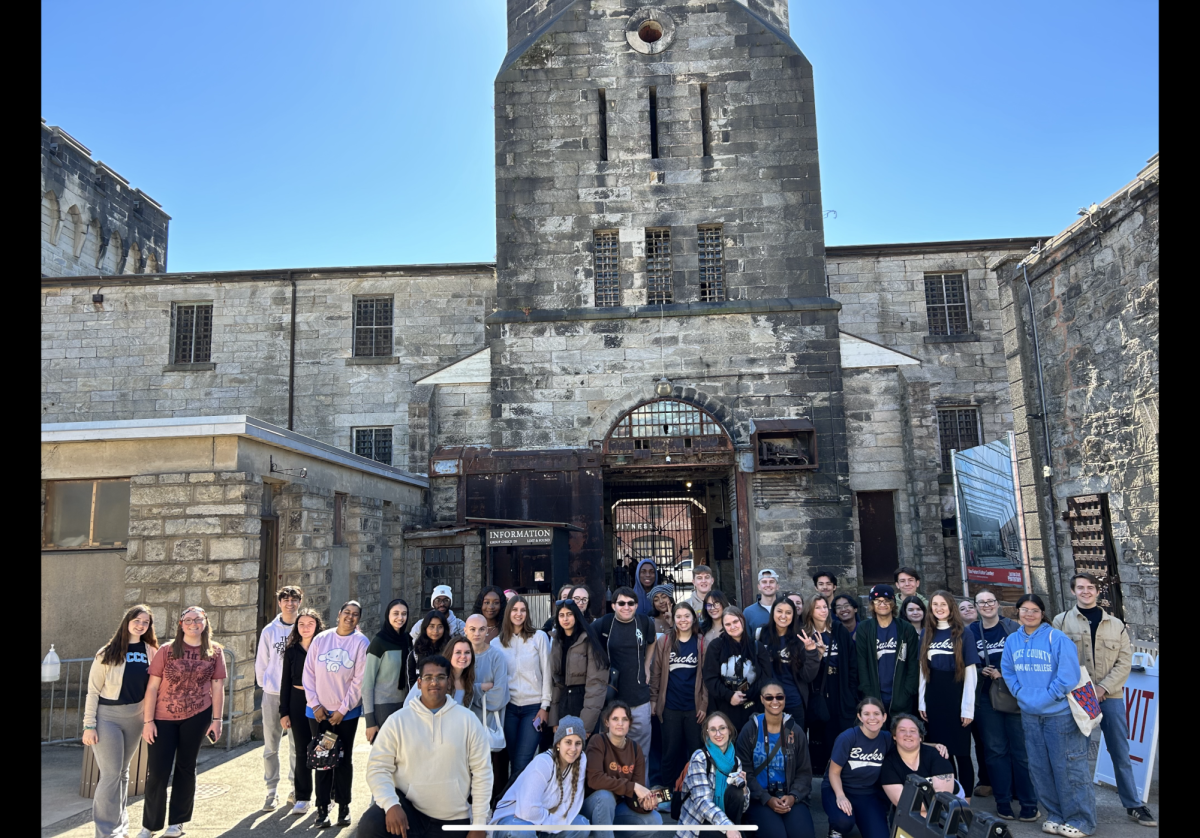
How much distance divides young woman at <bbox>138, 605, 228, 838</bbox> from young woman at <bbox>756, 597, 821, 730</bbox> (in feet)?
15.2

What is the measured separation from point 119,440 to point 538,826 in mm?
7285

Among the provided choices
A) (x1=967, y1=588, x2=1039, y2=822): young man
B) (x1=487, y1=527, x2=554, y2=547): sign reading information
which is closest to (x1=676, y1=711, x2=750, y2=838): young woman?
(x1=967, y1=588, x2=1039, y2=822): young man

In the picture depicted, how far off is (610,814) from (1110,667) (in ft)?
14.6

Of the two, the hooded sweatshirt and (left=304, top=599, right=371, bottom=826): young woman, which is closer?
the hooded sweatshirt

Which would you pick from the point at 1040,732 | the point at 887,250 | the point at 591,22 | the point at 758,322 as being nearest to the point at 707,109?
the point at 591,22

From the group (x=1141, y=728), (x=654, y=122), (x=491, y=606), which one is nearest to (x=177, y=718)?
(x=491, y=606)

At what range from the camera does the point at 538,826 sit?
16.4ft

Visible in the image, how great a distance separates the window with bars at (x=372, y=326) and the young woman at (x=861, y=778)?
16.3 meters

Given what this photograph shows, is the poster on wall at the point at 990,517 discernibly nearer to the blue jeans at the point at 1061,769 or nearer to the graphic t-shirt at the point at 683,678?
the blue jeans at the point at 1061,769

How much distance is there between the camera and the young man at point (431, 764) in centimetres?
458

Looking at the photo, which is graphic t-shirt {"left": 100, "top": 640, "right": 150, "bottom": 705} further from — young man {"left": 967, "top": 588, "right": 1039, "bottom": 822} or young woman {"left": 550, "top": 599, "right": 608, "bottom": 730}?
young man {"left": 967, "top": 588, "right": 1039, "bottom": 822}

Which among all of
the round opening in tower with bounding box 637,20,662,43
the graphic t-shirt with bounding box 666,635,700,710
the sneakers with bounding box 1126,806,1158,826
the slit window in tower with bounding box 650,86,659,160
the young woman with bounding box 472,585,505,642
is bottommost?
the sneakers with bounding box 1126,806,1158,826

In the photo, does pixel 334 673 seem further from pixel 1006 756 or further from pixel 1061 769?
pixel 1061 769

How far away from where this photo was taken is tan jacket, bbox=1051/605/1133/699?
6215mm
